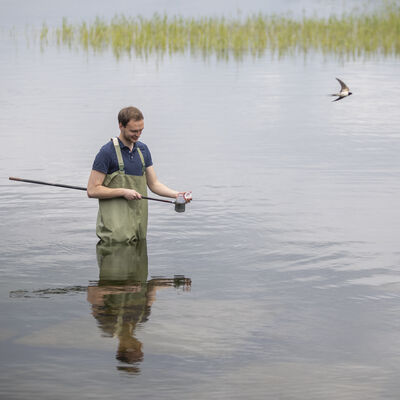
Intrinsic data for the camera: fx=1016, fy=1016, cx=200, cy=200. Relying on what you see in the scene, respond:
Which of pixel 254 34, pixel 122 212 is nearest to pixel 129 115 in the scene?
pixel 122 212

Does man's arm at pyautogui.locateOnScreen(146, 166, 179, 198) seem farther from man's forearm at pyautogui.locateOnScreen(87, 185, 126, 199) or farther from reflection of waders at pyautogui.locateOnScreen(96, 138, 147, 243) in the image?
man's forearm at pyautogui.locateOnScreen(87, 185, 126, 199)

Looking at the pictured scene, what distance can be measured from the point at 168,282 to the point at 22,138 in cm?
981

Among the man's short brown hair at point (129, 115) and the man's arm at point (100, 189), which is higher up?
the man's short brown hair at point (129, 115)

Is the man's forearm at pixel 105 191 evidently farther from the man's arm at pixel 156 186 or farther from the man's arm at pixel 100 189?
the man's arm at pixel 156 186

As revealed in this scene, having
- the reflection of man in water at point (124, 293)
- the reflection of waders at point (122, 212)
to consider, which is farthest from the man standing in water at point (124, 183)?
the reflection of man in water at point (124, 293)

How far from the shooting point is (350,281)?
7.60 m

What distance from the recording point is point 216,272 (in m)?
7.85

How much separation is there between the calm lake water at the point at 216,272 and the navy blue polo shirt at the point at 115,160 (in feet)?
2.32

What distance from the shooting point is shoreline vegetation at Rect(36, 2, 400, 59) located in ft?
142

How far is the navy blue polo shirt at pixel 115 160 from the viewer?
26.9 feet

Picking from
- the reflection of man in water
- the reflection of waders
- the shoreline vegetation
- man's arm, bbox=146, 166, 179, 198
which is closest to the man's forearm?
the reflection of waders

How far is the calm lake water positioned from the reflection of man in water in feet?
0.07

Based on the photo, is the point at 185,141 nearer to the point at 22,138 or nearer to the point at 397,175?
the point at 22,138

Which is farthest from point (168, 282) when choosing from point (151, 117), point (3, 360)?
point (151, 117)
